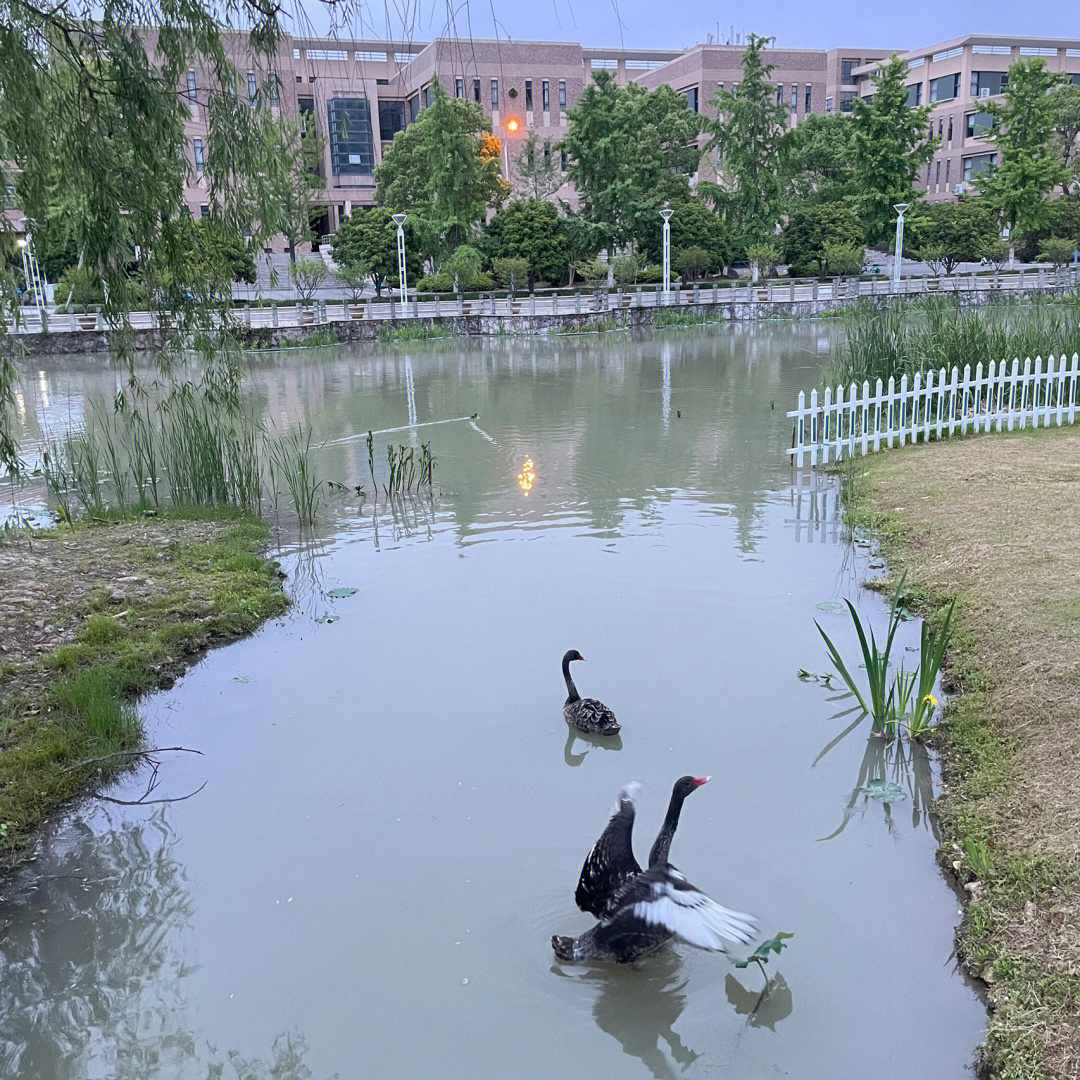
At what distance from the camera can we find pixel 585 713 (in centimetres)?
525

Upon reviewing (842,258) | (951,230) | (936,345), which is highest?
(951,230)

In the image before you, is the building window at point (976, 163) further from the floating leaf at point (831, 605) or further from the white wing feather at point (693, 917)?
the white wing feather at point (693, 917)

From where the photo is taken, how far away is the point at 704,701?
5.68 m

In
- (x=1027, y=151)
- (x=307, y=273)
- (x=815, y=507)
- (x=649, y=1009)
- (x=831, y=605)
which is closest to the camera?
(x=649, y=1009)

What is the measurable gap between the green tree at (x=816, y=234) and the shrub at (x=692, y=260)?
3.64m

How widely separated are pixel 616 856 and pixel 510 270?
36.5 m

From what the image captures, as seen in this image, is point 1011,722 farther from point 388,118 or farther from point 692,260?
point 388,118

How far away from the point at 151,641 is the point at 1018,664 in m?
5.08

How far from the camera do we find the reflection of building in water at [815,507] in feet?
29.1

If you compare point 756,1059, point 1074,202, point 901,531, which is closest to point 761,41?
point 1074,202

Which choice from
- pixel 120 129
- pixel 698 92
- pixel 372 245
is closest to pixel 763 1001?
pixel 120 129

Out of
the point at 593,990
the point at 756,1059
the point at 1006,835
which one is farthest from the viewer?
the point at 1006,835

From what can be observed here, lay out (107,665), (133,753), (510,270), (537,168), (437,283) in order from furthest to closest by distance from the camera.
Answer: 1. (537,168)
2. (510,270)
3. (437,283)
4. (107,665)
5. (133,753)

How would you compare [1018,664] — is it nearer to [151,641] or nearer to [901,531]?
[901,531]
